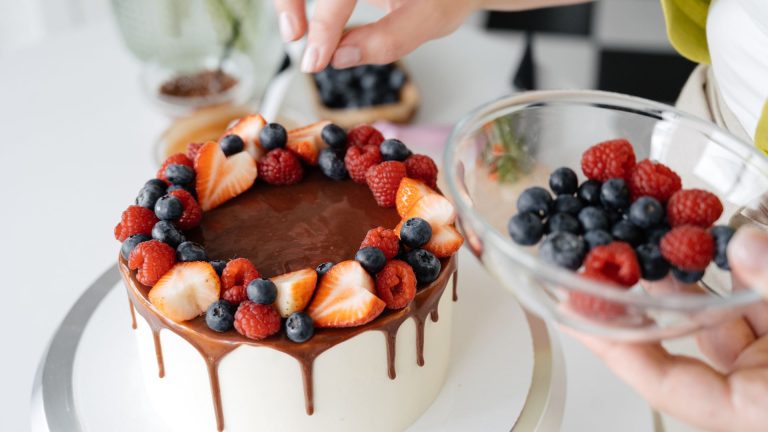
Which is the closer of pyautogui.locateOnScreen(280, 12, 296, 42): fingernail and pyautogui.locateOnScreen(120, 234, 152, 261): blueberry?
pyautogui.locateOnScreen(120, 234, 152, 261): blueberry

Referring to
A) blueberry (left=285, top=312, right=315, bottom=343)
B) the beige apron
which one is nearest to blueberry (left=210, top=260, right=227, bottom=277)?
blueberry (left=285, top=312, right=315, bottom=343)

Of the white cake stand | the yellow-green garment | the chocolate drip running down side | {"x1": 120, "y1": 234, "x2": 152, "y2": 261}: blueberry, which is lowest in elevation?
the white cake stand

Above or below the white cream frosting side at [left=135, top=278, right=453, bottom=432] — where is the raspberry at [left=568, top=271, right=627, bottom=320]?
above

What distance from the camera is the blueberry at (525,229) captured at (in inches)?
32.0

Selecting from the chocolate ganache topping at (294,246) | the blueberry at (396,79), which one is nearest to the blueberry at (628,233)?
the chocolate ganache topping at (294,246)

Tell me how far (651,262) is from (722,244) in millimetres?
73

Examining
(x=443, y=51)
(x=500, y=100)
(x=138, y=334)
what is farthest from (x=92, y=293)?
(x=443, y=51)

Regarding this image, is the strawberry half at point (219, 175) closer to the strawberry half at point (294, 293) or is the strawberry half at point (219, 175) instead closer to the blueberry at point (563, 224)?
the strawberry half at point (294, 293)

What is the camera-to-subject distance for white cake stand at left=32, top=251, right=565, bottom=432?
0.97 m

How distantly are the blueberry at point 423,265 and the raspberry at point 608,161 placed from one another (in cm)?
20

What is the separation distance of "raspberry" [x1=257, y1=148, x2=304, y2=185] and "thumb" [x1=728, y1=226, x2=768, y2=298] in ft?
1.91

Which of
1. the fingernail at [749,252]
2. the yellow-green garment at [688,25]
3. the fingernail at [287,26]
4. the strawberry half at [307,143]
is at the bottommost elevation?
the strawberry half at [307,143]

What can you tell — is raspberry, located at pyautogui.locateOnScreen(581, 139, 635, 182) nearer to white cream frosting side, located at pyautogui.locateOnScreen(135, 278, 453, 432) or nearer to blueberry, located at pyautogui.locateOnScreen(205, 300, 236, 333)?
white cream frosting side, located at pyautogui.locateOnScreen(135, 278, 453, 432)

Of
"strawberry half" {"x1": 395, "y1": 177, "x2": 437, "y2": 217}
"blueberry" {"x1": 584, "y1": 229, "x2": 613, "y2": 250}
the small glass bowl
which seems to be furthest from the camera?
the small glass bowl
